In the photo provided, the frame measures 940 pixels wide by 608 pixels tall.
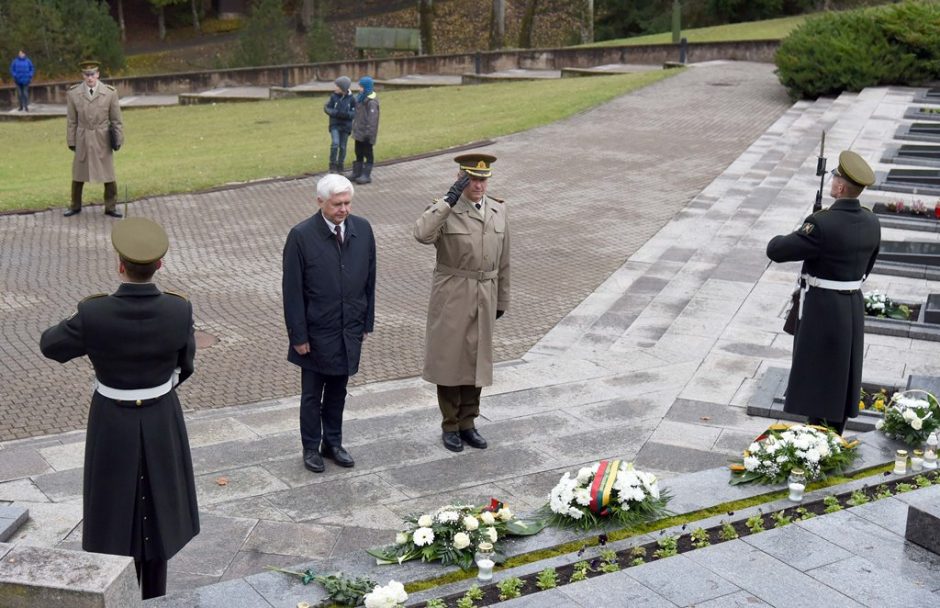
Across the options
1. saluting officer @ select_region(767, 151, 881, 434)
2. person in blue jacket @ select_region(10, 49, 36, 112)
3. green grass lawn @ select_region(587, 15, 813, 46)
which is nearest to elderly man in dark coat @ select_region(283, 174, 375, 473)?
saluting officer @ select_region(767, 151, 881, 434)

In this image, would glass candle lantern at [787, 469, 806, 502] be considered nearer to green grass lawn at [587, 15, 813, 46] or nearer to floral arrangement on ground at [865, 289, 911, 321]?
floral arrangement on ground at [865, 289, 911, 321]

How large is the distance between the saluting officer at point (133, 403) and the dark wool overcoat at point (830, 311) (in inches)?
163

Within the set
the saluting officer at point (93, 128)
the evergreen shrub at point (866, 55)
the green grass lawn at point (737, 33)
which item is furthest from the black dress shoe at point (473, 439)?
the green grass lawn at point (737, 33)

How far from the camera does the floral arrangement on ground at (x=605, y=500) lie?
20.0ft

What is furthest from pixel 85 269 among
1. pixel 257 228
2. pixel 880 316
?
pixel 880 316

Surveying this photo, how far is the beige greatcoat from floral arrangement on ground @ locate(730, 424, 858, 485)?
2.06 metres

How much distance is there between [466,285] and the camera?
8078mm

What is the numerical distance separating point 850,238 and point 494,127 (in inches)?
676

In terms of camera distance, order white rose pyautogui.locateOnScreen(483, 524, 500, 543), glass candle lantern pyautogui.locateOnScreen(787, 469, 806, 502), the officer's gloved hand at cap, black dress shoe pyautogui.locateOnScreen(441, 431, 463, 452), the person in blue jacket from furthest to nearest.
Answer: the person in blue jacket → black dress shoe pyautogui.locateOnScreen(441, 431, 463, 452) → the officer's gloved hand at cap → glass candle lantern pyautogui.locateOnScreen(787, 469, 806, 502) → white rose pyautogui.locateOnScreen(483, 524, 500, 543)

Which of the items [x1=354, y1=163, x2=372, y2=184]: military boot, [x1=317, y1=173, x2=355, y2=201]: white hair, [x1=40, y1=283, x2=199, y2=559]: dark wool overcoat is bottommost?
[x1=354, y1=163, x2=372, y2=184]: military boot

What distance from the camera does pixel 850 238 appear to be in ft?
25.3

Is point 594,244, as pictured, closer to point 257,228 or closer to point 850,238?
point 257,228

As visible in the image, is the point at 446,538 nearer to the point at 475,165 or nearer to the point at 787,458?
the point at 787,458

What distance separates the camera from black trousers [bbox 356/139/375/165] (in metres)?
19.1
